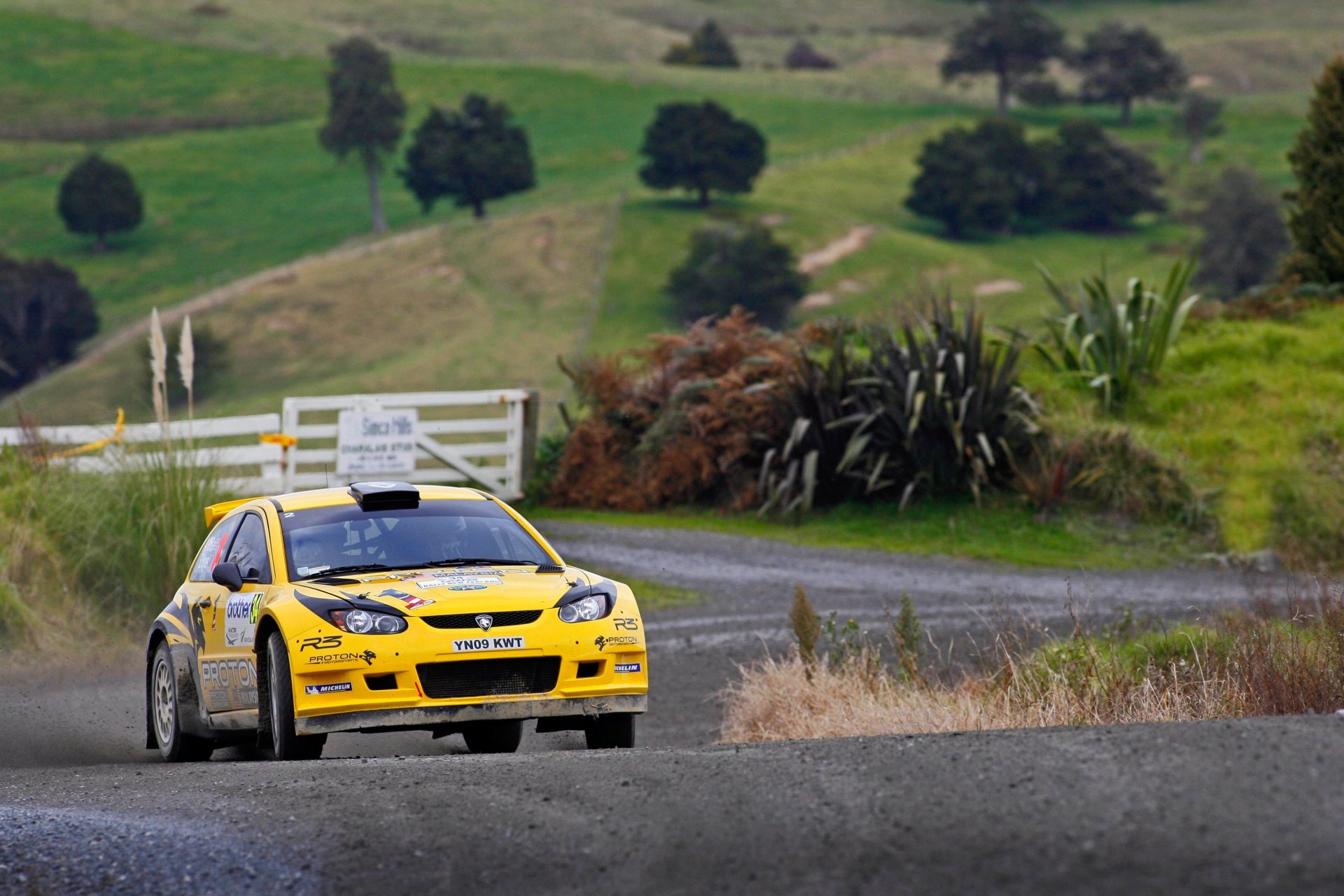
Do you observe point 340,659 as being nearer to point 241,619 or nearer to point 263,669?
point 263,669

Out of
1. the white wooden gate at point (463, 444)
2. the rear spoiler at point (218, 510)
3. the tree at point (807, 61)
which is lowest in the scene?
the white wooden gate at point (463, 444)

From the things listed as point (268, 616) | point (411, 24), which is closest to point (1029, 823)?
point (268, 616)

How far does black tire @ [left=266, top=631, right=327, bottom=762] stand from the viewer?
27.2 ft

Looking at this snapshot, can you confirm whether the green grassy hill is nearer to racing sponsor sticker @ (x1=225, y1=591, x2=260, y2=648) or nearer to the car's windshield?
the car's windshield

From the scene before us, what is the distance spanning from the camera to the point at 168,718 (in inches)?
397

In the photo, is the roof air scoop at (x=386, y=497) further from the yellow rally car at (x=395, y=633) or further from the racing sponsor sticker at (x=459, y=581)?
the racing sponsor sticker at (x=459, y=581)

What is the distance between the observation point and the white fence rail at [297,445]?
1648 centimetres

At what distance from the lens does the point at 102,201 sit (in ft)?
355

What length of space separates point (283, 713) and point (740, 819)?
3.33 m

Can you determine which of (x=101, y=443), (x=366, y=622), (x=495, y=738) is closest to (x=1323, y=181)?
(x=101, y=443)

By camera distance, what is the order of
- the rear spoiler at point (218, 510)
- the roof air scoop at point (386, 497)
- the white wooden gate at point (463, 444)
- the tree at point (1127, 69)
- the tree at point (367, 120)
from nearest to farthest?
1. the roof air scoop at point (386, 497)
2. the rear spoiler at point (218, 510)
3. the white wooden gate at point (463, 444)
4. the tree at point (367, 120)
5. the tree at point (1127, 69)

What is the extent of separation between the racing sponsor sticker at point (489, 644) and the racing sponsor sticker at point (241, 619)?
4.03 feet

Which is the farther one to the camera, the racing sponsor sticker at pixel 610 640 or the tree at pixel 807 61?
the tree at pixel 807 61

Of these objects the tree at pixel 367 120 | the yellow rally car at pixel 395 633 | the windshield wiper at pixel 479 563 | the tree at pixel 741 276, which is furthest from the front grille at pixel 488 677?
the tree at pixel 367 120
